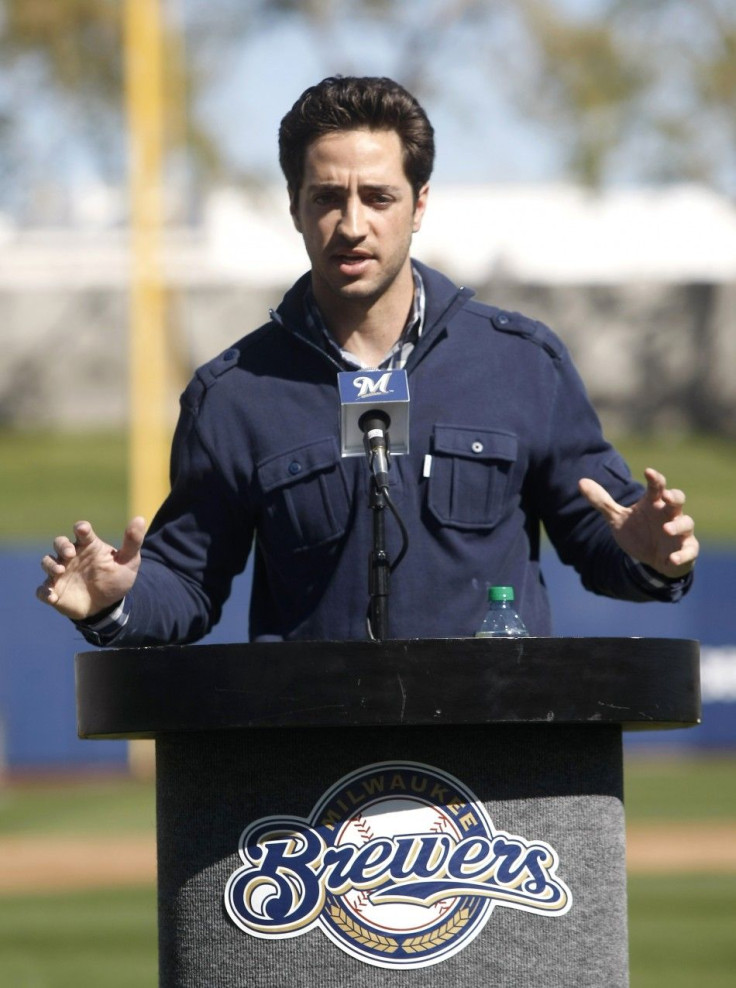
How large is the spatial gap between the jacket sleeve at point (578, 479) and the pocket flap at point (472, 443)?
0.11 m

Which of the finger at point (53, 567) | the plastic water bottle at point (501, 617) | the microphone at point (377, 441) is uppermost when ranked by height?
the microphone at point (377, 441)

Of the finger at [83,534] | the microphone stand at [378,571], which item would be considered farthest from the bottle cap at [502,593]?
the finger at [83,534]

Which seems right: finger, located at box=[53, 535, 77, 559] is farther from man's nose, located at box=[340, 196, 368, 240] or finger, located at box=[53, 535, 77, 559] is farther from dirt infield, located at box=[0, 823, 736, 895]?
dirt infield, located at box=[0, 823, 736, 895]

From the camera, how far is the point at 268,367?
303cm

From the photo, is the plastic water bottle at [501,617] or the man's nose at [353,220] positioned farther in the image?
the man's nose at [353,220]

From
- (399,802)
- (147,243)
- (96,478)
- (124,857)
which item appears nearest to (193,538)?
(399,802)

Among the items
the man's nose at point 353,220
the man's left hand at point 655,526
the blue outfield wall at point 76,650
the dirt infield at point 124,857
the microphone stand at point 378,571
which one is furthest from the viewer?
the blue outfield wall at point 76,650

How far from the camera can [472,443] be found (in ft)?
9.56

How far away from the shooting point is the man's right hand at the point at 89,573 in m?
2.68

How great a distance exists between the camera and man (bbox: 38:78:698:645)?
2863 mm

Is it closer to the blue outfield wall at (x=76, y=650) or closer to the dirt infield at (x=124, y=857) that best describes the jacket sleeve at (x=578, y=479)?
the dirt infield at (x=124, y=857)

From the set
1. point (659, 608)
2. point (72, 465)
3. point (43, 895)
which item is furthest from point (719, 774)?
point (72, 465)

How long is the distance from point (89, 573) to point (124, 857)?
987 centimetres

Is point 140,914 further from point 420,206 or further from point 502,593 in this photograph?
point 502,593
